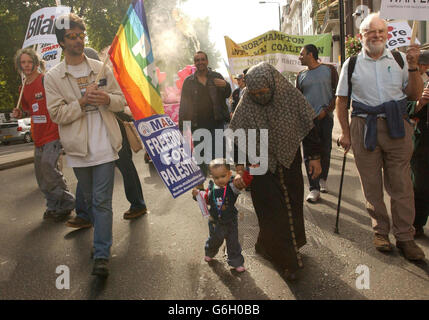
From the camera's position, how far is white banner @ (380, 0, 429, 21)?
12.5 feet

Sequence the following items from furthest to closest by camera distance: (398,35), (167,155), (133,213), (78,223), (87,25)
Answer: (87,25), (398,35), (133,213), (78,223), (167,155)

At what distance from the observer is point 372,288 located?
284 cm

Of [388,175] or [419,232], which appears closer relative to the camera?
[388,175]

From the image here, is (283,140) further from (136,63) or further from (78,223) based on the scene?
(78,223)

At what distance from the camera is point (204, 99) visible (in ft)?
17.4

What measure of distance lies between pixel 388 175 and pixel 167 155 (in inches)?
84.2

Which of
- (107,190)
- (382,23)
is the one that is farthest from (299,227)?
(382,23)

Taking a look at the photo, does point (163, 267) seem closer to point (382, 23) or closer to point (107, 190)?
point (107, 190)

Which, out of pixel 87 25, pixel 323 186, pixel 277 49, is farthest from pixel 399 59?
pixel 87 25

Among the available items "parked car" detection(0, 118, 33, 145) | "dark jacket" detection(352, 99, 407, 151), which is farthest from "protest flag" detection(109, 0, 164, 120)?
"parked car" detection(0, 118, 33, 145)

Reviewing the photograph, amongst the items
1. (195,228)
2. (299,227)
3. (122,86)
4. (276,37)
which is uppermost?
(276,37)

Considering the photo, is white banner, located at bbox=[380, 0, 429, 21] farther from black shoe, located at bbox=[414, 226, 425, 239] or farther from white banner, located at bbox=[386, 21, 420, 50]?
white banner, located at bbox=[386, 21, 420, 50]

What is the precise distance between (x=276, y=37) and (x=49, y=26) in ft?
15.8

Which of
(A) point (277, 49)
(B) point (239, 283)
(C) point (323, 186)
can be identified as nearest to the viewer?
(B) point (239, 283)
